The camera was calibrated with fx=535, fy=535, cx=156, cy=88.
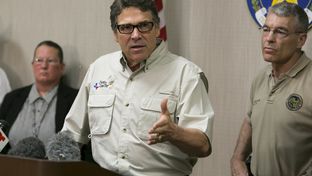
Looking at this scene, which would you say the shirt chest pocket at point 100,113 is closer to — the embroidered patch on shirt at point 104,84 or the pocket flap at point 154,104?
the embroidered patch on shirt at point 104,84

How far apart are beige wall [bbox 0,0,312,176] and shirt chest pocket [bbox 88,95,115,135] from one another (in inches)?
51.2

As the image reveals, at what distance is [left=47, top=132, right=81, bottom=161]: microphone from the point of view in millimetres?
2014

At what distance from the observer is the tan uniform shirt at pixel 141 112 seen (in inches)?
87.2

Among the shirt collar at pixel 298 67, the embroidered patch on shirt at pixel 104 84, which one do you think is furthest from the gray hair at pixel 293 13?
the embroidered patch on shirt at pixel 104 84

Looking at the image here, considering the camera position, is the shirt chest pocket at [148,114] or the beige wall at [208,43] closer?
the shirt chest pocket at [148,114]

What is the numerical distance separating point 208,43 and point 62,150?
5.69 feet

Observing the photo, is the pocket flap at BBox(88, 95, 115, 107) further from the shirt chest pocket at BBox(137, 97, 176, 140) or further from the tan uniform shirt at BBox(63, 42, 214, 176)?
the shirt chest pocket at BBox(137, 97, 176, 140)

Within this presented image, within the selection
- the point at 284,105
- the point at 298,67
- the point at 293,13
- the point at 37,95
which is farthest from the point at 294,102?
the point at 37,95

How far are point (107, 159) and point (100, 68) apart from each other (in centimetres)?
46

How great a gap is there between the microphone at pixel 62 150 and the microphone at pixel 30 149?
101mm

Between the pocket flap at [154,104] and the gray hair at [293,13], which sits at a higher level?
the gray hair at [293,13]

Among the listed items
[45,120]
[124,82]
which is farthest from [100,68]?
[45,120]

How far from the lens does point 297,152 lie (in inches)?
101

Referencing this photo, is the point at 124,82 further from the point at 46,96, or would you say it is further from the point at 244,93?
the point at 46,96
